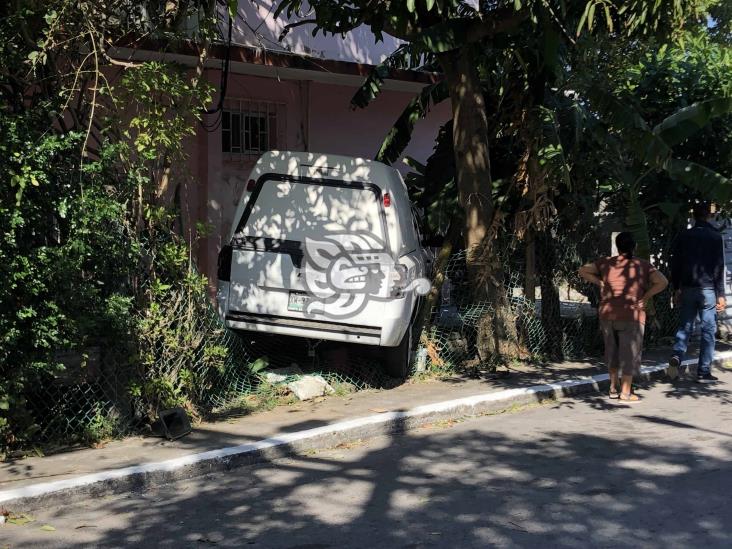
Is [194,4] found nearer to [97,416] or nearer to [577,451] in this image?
[97,416]

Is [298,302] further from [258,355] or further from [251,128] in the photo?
[251,128]

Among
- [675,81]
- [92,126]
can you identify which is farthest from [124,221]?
[675,81]

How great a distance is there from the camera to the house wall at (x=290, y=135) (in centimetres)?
1255

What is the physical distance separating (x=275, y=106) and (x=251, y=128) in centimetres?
54

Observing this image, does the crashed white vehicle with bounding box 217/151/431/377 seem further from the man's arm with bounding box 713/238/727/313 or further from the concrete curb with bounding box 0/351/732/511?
the man's arm with bounding box 713/238/727/313

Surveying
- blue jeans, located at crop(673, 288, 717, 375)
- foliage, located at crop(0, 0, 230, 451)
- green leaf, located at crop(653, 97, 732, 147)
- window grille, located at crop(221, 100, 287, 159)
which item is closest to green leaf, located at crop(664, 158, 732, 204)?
green leaf, located at crop(653, 97, 732, 147)

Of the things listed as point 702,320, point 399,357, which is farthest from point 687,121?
point 399,357

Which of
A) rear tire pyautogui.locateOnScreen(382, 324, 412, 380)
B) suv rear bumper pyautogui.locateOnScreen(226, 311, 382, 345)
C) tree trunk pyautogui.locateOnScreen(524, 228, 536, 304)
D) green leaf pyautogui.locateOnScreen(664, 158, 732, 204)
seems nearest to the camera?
suv rear bumper pyautogui.locateOnScreen(226, 311, 382, 345)

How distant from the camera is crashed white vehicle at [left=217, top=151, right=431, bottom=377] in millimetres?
8727

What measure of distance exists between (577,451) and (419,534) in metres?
2.39

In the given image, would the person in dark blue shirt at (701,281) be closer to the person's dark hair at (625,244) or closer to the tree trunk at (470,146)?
the person's dark hair at (625,244)

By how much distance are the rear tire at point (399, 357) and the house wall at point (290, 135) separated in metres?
3.50

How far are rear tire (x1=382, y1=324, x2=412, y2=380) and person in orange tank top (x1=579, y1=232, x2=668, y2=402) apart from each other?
2.07 m

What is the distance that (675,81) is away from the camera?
11836 mm
